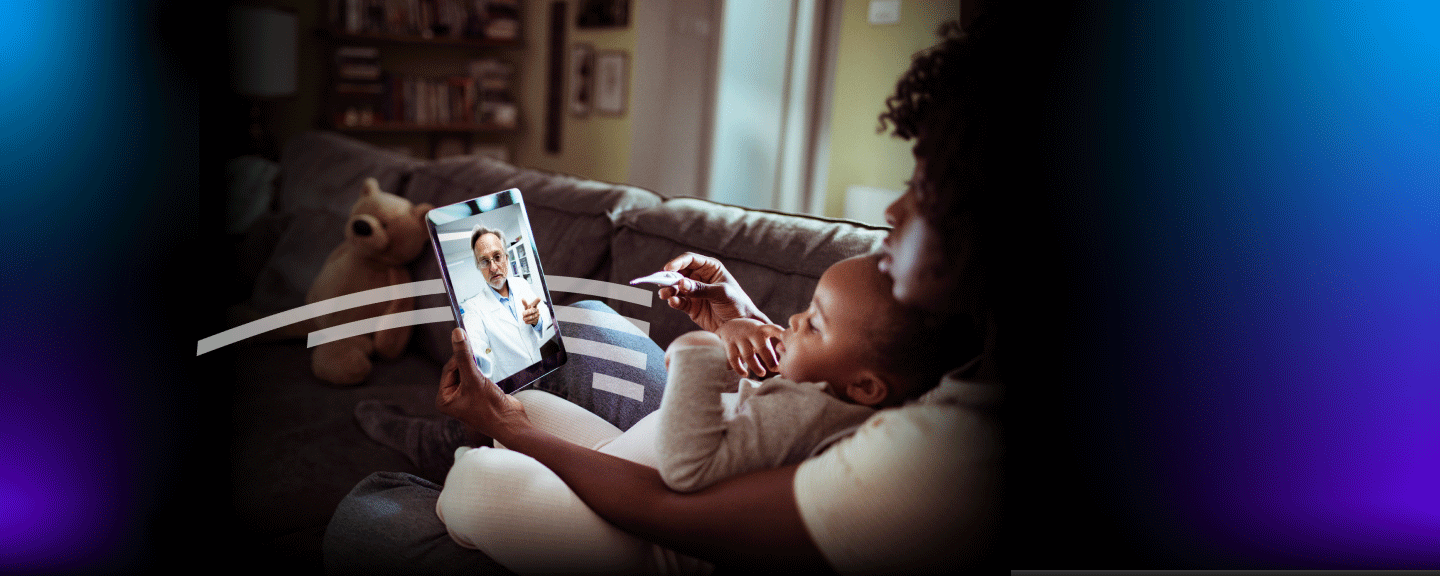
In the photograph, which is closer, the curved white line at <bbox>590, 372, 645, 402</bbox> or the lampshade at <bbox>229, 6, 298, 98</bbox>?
the curved white line at <bbox>590, 372, 645, 402</bbox>

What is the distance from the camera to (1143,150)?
1.90 feet

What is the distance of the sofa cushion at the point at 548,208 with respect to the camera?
3.14 ft

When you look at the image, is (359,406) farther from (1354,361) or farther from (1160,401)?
(1354,361)

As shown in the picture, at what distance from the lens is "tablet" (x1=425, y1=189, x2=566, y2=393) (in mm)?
692

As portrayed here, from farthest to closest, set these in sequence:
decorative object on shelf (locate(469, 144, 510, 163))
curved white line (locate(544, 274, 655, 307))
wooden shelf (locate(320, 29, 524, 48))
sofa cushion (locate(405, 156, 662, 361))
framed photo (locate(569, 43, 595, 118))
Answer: decorative object on shelf (locate(469, 144, 510, 163))
framed photo (locate(569, 43, 595, 118))
wooden shelf (locate(320, 29, 524, 48))
sofa cushion (locate(405, 156, 662, 361))
curved white line (locate(544, 274, 655, 307))

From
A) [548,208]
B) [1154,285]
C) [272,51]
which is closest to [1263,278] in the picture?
[1154,285]

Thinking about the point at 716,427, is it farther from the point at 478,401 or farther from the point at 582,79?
the point at 582,79

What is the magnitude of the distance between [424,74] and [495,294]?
3.75 meters

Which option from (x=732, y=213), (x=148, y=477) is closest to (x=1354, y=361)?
(x=732, y=213)

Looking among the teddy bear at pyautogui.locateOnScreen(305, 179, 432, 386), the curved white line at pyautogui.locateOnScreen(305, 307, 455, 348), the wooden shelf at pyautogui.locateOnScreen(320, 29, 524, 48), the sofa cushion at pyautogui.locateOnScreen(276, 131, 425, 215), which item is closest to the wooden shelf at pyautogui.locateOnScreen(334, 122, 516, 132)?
the wooden shelf at pyautogui.locateOnScreen(320, 29, 524, 48)

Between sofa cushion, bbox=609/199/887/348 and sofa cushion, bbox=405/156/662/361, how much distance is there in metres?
0.04

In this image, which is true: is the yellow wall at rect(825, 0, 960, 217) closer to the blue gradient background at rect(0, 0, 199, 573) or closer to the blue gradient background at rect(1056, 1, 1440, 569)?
the blue gradient background at rect(1056, 1, 1440, 569)

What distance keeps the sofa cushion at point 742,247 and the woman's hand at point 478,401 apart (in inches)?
5.1

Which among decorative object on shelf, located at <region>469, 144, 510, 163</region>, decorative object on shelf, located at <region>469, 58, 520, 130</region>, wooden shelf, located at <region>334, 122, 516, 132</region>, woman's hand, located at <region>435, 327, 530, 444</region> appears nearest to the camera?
woman's hand, located at <region>435, 327, 530, 444</region>
